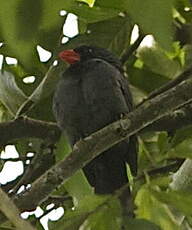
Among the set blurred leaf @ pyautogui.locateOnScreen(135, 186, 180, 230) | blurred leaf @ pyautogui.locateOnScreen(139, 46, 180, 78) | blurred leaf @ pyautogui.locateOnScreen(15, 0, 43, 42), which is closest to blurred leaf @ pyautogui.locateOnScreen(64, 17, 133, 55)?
blurred leaf @ pyautogui.locateOnScreen(139, 46, 180, 78)

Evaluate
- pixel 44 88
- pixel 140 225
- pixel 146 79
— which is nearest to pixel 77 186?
pixel 44 88

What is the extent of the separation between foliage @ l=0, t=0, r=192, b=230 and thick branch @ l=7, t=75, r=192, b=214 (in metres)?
0.05

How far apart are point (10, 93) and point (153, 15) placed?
0.62 m

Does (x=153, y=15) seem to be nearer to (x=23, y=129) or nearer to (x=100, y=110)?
(x=23, y=129)

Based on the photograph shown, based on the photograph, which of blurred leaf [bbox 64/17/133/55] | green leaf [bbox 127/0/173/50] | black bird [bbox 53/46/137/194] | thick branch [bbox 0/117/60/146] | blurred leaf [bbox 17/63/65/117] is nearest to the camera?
green leaf [bbox 127/0/173/50]

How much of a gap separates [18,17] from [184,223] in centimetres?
59

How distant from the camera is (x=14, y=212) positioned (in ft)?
0.99

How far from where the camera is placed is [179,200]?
68cm

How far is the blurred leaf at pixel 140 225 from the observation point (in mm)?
651

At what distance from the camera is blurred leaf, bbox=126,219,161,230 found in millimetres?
651

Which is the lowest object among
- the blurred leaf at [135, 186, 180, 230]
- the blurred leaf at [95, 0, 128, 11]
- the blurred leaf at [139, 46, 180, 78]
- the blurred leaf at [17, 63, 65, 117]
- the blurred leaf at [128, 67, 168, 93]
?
the blurred leaf at [128, 67, 168, 93]

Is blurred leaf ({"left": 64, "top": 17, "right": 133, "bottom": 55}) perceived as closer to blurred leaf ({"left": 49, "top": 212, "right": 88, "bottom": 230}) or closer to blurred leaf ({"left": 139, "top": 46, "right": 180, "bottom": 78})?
blurred leaf ({"left": 139, "top": 46, "right": 180, "bottom": 78})

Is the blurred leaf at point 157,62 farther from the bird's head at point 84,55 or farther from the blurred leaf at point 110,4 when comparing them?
the blurred leaf at point 110,4

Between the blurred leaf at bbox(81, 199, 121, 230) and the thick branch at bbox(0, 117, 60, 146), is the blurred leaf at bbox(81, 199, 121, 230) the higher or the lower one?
the higher one
